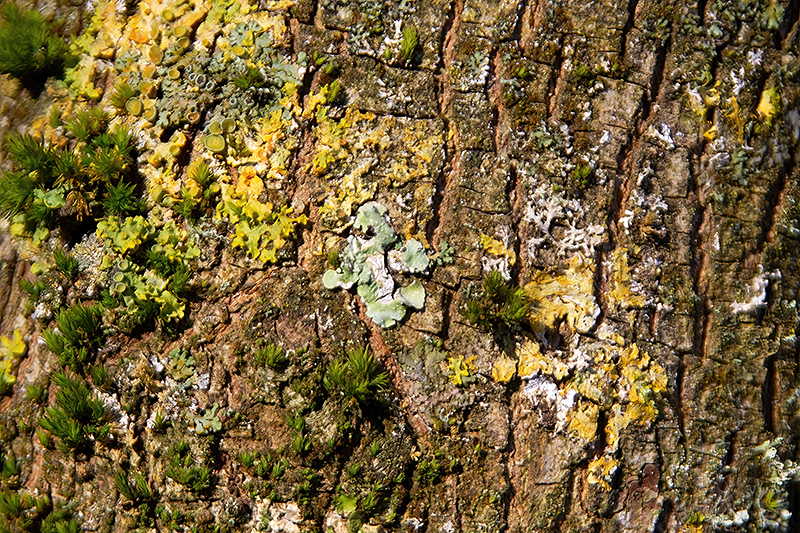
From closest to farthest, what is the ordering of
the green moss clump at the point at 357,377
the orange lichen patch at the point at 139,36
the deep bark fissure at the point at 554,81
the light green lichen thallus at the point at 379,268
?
1. the green moss clump at the point at 357,377
2. the light green lichen thallus at the point at 379,268
3. the deep bark fissure at the point at 554,81
4. the orange lichen patch at the point at 139,36

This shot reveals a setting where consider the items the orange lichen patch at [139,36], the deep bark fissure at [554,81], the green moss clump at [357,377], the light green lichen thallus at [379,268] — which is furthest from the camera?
the orange lichen patch at [139,36]

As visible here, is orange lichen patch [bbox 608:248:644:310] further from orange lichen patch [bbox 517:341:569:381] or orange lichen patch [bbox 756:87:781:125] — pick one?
orange lichen patch [bbox 756:87:781:125]

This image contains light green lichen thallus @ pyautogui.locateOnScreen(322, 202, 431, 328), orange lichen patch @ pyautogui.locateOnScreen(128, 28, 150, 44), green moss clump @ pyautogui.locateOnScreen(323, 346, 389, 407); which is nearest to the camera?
green moss clump @ pyautogui.locateOnScreen(323, 346, 389, 407)

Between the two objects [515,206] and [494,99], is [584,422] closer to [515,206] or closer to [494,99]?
[515,206]

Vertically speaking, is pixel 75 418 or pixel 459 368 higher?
pixel 459 368

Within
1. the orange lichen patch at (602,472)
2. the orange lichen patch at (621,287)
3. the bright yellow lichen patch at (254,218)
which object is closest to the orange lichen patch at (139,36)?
the bright yellow lichen patch at (254,218)

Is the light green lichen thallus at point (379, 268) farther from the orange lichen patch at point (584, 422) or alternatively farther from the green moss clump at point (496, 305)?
the orange lichen patch at point (584, 422)

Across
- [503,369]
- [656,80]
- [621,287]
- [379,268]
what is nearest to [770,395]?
[621,287]

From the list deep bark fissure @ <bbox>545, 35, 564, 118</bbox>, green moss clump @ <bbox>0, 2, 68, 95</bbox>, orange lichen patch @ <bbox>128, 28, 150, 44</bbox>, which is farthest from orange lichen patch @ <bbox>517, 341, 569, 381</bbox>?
green moss clump @ <bbox>0, 2, 68, 95</bbox>
